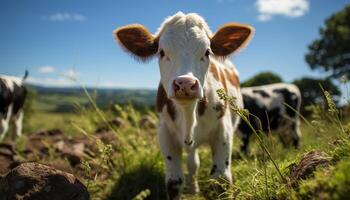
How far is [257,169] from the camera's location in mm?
3504

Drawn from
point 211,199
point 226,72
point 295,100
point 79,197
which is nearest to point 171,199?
point 211,199

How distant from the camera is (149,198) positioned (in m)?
5.17

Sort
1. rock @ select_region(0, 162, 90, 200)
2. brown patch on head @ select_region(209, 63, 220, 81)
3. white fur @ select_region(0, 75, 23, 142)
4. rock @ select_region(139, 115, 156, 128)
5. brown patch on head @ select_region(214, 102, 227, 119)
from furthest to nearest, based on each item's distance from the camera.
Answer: white fur @ select_region(0, 75, 23, 142)
rock @ select_region(139, 115, 156, 128)
brown patch on head @ select_region(209, 63, 220, 81)
brown patch on head @ select_region(214, 102, 227, 119)
rock @ select_region(0, 162, 90, 200)

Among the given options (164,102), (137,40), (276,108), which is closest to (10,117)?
(137,40)

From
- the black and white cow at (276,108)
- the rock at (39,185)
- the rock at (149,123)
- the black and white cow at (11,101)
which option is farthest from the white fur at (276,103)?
the rock at (39,185)

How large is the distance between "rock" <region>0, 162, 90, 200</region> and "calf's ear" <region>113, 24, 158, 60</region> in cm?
189

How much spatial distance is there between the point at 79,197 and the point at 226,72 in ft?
11.5

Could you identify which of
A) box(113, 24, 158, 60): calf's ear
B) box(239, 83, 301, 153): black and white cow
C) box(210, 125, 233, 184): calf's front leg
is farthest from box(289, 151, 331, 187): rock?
box(239, 83, 301, 153): black and white cow

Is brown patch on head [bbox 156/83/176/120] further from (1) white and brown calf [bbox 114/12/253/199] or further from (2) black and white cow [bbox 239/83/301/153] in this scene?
(2) black and white cow [bbox 239/83/301/153]

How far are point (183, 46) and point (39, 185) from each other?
197 centimetres

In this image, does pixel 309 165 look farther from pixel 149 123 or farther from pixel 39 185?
pixel 149 123

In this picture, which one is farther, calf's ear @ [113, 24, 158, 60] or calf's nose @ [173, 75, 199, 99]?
calf's ear @ [113, 24, 158, 60]

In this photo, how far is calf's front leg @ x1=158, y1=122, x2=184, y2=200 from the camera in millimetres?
4242

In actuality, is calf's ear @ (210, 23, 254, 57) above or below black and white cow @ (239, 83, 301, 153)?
above
